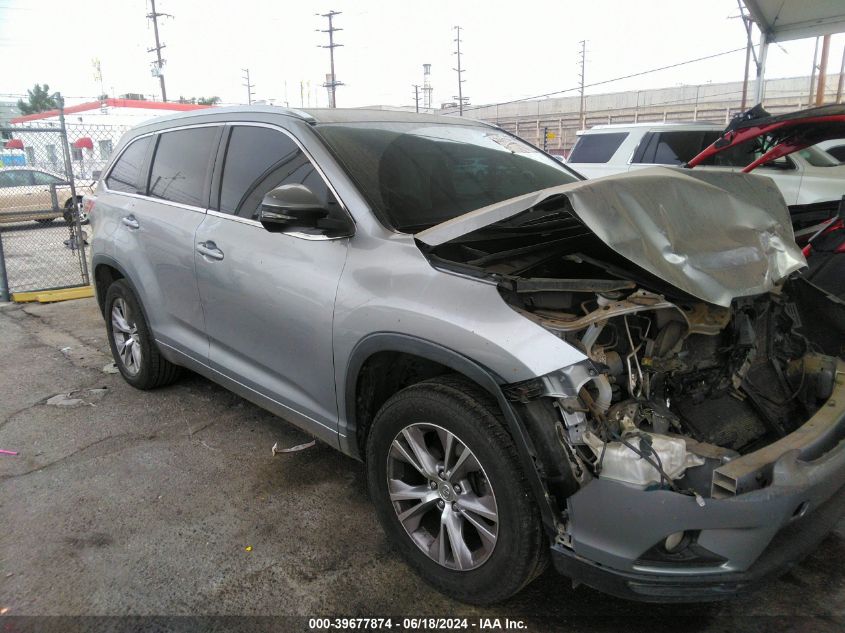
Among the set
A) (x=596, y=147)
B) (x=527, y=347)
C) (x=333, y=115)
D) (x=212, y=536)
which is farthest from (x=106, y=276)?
(x=596, y=147)

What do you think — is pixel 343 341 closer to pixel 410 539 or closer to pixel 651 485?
pixel 410 539

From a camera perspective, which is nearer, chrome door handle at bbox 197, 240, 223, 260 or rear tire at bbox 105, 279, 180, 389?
chrome door handle at bbox 197, 240, 223, 260

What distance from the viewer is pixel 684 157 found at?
8.45m

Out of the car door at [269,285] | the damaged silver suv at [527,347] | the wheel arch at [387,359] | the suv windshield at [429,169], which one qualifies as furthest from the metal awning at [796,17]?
A: the wheel arch at [387,359]

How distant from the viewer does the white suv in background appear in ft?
25.0

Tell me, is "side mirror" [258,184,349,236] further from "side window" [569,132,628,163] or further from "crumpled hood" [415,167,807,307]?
"side window" [569,132,628,163]

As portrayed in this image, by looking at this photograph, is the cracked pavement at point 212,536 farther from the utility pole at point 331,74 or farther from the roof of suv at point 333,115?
the utility pole at point 331,74

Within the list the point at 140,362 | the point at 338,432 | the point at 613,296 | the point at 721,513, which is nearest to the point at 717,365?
the point at 613,296

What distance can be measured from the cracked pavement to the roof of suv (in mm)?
1878

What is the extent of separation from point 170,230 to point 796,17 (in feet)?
36.4

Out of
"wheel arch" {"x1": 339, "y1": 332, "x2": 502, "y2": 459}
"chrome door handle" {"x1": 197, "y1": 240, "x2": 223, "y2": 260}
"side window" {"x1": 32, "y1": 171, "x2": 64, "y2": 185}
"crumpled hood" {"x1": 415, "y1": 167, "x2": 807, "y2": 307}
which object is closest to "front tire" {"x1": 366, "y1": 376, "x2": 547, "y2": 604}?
"wheel arch" {"x1": 339, "y1": 332, "x2": 502, "y2": 459}

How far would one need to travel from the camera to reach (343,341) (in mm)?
2570

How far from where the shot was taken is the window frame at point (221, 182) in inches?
106

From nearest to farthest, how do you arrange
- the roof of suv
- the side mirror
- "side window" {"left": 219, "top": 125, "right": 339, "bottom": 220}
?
the side mirror < "side window" {"left": 219, "top": 125, "right": 339, "bottom": 220} < the roof of suv
